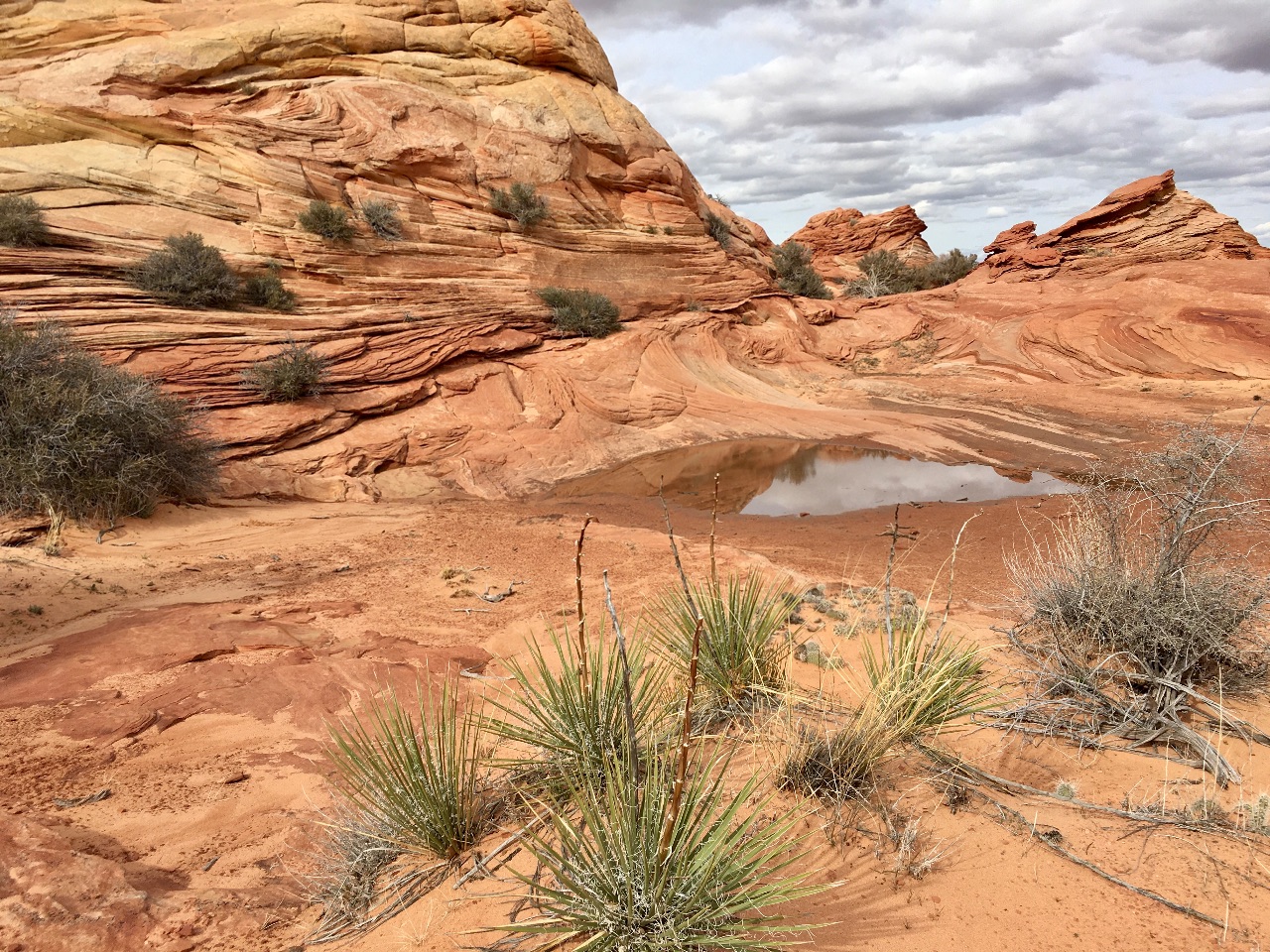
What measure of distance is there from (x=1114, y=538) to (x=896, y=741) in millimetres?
2146

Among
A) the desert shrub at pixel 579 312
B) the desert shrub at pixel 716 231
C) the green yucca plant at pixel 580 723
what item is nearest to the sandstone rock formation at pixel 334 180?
the desert shrub at pixel 579 312

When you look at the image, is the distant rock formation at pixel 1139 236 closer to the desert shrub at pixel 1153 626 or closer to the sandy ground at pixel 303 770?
the sandy ground at pixel 303 770

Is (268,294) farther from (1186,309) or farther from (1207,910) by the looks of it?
(1186,309)

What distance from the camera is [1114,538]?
4.01 m

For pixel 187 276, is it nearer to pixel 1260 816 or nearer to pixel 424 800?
pixel 424 800

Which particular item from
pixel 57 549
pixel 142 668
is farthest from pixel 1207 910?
pixel 57 549

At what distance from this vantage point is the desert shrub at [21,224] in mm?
11003

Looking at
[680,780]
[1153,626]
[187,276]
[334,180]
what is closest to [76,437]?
[187,276]

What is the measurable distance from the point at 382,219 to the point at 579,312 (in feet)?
15.6

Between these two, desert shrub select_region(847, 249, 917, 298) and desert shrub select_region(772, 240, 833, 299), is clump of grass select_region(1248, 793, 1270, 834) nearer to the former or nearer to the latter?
desert shrub select_region(772, 240, 833, 299)

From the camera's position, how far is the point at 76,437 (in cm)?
751

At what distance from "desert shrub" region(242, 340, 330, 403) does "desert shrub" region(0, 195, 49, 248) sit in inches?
154

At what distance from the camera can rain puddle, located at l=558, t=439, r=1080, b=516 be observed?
11.9 metres

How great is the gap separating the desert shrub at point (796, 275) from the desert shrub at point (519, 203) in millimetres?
11339
